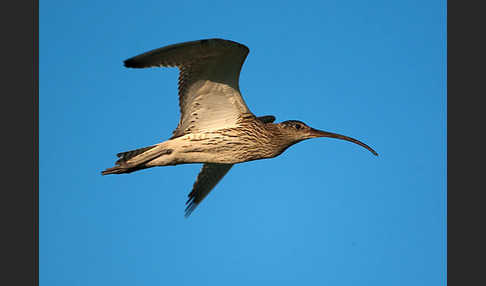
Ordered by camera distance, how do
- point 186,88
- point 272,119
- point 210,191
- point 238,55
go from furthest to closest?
point 210,191, point 272,119, point 186,88, point 238,55

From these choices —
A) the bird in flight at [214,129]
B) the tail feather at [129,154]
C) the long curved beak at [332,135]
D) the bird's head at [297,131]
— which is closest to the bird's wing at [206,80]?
the bird in flight at [214,129]

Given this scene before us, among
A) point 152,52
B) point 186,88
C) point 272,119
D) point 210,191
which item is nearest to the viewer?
point 152,52

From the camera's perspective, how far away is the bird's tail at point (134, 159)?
10.1 meters

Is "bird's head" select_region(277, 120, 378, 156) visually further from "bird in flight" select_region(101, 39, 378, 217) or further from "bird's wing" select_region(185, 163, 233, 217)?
"bird's wing" select_region(185, 163, 233, 217)

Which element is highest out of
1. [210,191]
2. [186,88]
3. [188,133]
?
[186,88]

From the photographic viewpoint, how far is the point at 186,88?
10.1m

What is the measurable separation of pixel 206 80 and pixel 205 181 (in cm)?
344

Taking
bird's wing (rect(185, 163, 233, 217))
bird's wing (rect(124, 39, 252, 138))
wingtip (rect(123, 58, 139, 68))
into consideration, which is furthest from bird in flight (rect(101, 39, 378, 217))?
bird's wing (rect(185, 163, 233, 217))

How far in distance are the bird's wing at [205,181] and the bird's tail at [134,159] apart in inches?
105

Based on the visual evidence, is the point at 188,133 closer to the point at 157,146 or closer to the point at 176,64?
the point at 157,146

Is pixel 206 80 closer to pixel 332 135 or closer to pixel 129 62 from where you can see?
pixel 129 62

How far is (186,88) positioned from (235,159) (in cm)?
160

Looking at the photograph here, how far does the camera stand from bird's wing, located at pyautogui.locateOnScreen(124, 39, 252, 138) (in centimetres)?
911

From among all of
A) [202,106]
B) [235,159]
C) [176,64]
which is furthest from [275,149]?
[176,64]
